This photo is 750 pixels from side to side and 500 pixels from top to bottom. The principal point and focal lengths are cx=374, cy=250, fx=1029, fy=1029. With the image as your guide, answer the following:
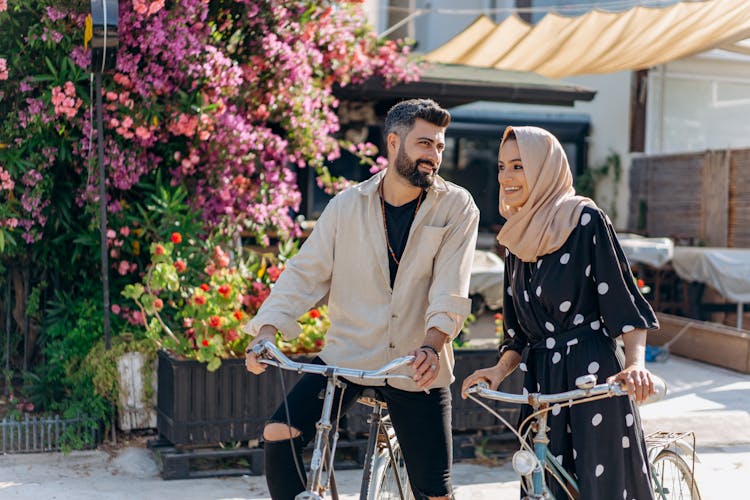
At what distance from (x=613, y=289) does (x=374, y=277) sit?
2.73 feet

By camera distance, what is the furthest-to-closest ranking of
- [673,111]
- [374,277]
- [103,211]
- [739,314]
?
[673,111] → [739,314] → [103,211] → [374,277]

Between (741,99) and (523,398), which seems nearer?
(523,398)

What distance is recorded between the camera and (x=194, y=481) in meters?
5.54

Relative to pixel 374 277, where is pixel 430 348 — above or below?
below

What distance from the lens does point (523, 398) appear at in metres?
2.98

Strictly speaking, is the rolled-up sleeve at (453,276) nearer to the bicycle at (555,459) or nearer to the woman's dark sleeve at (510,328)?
the woman's dark sleeve at (510,328)

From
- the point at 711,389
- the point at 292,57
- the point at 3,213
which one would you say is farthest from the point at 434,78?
the point at 3,213

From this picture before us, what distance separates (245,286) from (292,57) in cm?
187

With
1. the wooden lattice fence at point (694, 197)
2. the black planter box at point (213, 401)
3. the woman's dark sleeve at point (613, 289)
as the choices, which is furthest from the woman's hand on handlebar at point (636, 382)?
the wooden lattice fence at point (694, 197)

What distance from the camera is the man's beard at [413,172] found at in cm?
345

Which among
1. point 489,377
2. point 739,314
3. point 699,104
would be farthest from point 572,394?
point 699,104

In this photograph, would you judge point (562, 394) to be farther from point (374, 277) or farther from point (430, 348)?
point (374, 277)

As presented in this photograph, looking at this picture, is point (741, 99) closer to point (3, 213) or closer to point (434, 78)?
point (434, 78)

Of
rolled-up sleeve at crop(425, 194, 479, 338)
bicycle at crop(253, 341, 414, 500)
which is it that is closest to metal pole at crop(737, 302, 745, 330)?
bicycle at crop(253, 341, 414, 500)
